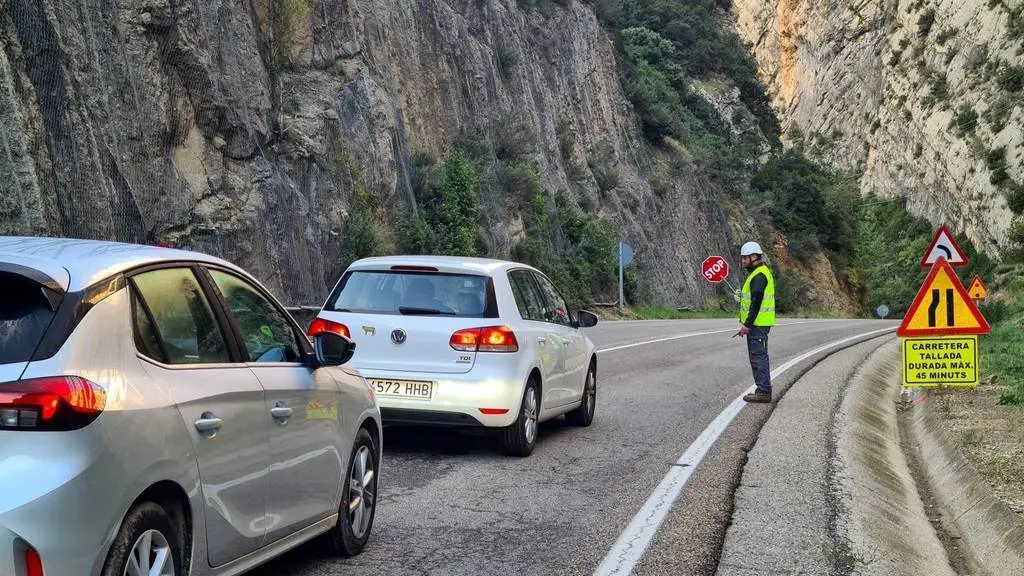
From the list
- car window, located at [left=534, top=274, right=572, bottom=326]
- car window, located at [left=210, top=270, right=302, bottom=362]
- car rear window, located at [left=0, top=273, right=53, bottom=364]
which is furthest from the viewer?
car window, located at [left=534, top=274, right=572, bottom=326]

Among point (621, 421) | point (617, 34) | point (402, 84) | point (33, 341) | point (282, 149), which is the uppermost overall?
point (617, 34)

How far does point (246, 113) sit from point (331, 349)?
62.9 ft

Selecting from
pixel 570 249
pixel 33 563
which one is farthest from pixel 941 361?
pixel 570 249

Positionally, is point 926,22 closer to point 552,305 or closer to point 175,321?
point 552,305

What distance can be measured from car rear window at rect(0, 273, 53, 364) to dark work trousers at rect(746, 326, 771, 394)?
10887 mm

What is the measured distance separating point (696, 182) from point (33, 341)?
5949 cm

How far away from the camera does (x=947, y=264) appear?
1335 centimetres

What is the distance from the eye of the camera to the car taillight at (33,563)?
3.40m

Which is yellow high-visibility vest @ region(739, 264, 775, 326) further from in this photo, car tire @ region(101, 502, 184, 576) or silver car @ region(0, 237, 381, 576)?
car tire @ region(101, 502, 184, 576)

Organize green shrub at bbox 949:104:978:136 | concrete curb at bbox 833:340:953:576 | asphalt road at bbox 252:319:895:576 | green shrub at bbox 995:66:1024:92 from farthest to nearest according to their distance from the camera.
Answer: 1. green shrub at bbox 949:104:978:136
2. green shrub at bbox 995:66:1024:92
3. concrete curb at bbox 833:340:953:576
4. asphalt road at bbox 252:319:895:576

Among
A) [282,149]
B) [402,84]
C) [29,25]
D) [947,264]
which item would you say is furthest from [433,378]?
[402,84]

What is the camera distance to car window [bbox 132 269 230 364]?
4230 millimetres

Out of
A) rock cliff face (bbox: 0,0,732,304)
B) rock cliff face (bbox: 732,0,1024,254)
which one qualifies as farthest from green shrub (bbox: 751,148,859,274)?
rock cliff face (bbox: 0,0,732,304)

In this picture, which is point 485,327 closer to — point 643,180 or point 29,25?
point 29,25
